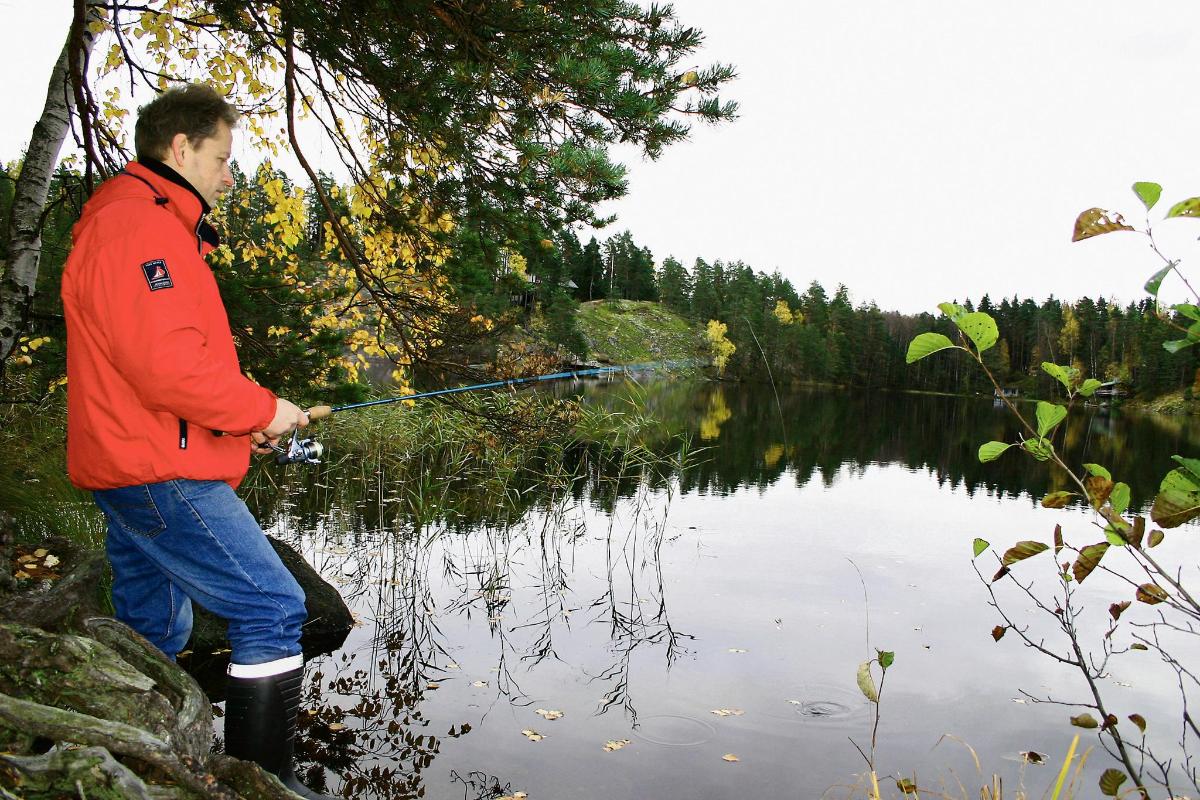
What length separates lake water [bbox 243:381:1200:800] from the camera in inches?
176

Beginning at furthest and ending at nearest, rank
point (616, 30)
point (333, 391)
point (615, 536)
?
1. point (615, 536)
2. point (333, 391)
3. point (616, 30)

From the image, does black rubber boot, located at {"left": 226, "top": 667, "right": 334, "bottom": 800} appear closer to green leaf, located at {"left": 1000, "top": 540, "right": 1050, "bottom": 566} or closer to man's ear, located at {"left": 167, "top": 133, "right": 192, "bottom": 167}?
man's ear, located at {"left": 167, "top": 133, "right": 192, "bottom": 167}

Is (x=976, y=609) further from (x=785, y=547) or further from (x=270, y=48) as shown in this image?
(x=270, y=48)

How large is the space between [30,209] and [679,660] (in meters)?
4.72

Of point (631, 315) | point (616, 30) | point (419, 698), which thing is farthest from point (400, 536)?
point (631, 315)

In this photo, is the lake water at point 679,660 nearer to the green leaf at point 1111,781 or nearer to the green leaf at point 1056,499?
the green leaf at point 1111,781

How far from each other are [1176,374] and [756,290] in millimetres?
39841

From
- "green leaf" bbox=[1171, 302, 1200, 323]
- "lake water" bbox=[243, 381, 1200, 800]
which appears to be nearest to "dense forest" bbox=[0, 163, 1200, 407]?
"green leaf" bbox=[1171, 302, 1200, 323]

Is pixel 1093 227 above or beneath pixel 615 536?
above

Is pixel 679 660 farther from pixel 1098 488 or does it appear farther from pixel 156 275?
pixel 156 275

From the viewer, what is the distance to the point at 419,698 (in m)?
5.12

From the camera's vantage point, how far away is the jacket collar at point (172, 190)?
2.52m

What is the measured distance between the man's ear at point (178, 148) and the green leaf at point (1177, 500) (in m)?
2.66

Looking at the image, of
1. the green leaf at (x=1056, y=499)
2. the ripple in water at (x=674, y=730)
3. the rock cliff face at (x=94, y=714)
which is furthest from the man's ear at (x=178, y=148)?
the ripple in water at (x=674, y=730)
